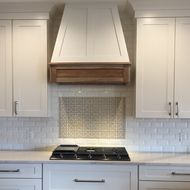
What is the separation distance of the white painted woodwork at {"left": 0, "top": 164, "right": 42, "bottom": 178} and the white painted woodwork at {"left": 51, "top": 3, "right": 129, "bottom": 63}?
1.07 m

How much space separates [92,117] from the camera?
3.26m

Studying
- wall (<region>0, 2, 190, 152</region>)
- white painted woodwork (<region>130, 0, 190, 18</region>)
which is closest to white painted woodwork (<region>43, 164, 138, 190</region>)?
wall (<region>0, 2, 190, 152</region>)

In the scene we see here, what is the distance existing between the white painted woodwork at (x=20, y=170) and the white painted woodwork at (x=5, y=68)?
0.57m

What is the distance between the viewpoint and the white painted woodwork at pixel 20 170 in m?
2.71

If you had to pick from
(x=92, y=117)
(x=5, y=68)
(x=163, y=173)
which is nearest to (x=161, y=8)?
(x=92, y=117)

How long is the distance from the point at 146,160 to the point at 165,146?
1.82 feet

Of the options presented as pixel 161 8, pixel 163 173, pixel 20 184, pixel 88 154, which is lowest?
pixel 20 184

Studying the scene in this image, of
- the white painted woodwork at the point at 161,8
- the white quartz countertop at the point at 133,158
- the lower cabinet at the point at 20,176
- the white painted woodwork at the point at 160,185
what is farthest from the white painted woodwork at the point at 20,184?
the white painted woodwork at the point at 161,8

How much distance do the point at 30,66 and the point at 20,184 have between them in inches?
47.4

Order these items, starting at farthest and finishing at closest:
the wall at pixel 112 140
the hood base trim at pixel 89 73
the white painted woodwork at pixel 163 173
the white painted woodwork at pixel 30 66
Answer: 1. the wall at pixel 112 140
2. the white painted woodwork at pixel 30 66
3. the hood base trim at pixel 89 73
4. the white painted woodwork at pixel 163 173

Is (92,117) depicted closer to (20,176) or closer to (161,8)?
(20,176)

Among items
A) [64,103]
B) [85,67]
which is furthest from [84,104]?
[85,67]

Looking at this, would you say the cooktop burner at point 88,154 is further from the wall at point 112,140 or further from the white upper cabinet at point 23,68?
the white upper cabinet at point 23,68

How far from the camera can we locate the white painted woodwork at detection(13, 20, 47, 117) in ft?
9.70
